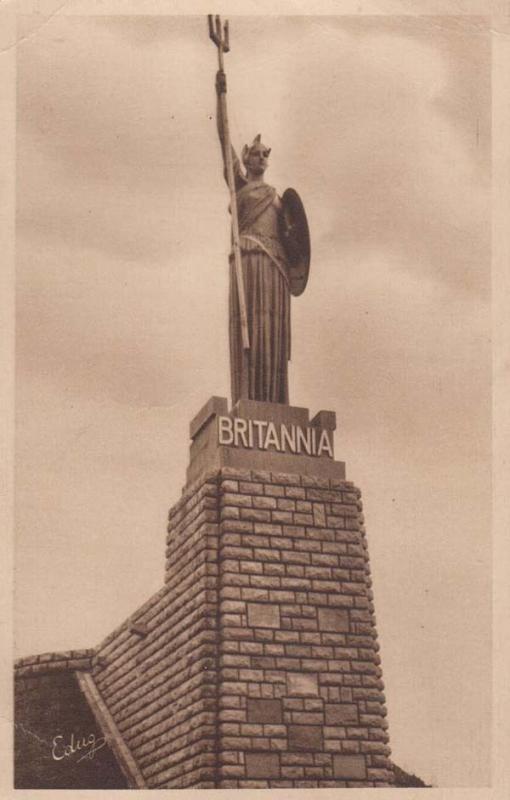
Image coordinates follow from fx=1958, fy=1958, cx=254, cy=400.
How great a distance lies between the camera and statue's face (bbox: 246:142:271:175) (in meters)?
27.0

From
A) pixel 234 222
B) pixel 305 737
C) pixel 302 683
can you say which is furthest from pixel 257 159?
pixel 305 737

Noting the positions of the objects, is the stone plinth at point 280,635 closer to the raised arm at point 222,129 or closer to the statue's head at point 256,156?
the raised arm at point 222,129

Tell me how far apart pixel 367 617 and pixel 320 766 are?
229 centimetres

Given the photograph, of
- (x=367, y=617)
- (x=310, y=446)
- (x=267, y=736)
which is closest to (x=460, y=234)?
(x=310, y=446)

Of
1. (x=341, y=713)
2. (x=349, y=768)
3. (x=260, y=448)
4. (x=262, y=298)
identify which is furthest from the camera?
(x=262, y=298)

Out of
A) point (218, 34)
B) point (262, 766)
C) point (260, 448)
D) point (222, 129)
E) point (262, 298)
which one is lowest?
point (262, 766)

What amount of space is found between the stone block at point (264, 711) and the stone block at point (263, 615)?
1.03 m

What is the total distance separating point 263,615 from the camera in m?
25.5

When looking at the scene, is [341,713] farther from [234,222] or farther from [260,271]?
[234,222]

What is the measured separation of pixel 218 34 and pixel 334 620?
7866 mm

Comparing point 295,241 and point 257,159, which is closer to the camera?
point 257,159

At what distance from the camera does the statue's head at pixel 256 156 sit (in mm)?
27047
